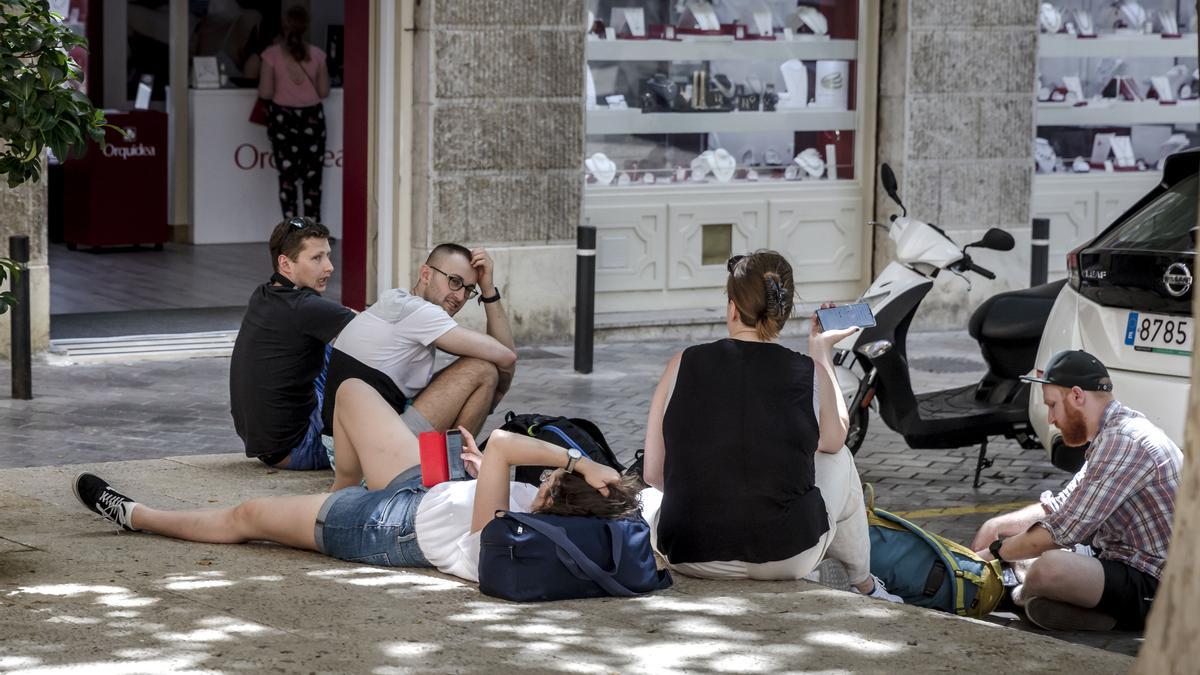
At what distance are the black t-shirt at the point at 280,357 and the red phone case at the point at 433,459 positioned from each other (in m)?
1.53

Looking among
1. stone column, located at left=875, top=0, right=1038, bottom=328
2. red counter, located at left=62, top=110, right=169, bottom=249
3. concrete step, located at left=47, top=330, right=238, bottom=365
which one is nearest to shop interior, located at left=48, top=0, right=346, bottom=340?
red counter, located at left=62, top=110, right=169, bottom=249

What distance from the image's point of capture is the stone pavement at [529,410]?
27.7ft

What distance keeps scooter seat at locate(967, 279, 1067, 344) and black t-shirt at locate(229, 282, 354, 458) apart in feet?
10.3

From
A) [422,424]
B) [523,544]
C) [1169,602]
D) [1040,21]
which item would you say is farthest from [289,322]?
[1040,21]

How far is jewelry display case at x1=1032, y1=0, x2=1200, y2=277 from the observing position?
14.5 metres

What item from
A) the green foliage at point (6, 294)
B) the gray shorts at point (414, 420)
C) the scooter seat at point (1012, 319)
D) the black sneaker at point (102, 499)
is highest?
the green foliage at point (6, 294)

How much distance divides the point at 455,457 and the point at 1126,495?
2.25 m

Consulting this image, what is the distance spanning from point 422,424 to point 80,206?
9.24 meters

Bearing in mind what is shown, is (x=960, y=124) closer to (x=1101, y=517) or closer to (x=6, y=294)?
(x=1101, y=517)

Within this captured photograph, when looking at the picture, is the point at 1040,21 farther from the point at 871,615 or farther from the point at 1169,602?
the point at 1169,602

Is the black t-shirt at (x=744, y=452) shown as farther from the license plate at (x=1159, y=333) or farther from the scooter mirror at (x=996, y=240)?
the scooter mirror at (x=996, y=240)

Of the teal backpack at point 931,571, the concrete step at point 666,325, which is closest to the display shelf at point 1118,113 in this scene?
the concrete step at point 666,325

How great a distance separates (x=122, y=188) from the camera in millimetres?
15953

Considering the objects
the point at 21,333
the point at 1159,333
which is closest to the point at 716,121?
the point at 21,333
